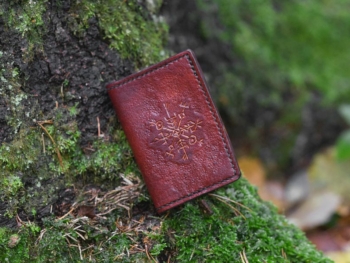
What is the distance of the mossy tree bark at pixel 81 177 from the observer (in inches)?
65.9

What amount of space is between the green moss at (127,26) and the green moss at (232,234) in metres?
0.82

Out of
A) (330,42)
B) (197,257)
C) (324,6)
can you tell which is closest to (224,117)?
(330,42)

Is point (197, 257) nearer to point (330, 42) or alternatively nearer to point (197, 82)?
point (197, 82)

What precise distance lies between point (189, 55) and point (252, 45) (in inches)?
93.8

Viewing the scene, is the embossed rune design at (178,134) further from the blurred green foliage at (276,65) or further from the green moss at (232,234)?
the blurred green foliage at (276,65)

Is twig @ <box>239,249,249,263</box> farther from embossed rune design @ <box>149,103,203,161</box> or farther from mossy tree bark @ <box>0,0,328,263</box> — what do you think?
embossed rune design @ <box>149,103,203,161</box>

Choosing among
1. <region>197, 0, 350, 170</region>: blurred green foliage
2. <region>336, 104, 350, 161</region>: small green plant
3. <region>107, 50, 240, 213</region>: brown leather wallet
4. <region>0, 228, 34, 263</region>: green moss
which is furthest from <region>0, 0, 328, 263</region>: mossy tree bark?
<region>336, 104, 350, 161</region>: small green plant

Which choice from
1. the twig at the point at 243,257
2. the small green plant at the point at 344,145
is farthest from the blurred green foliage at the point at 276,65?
the twig at the point at 243,257

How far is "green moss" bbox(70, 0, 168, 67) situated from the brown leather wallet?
29 centimetres

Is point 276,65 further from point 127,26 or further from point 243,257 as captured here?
point 243,257

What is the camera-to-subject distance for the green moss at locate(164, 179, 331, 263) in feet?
5.60

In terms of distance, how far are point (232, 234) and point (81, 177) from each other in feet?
2.39

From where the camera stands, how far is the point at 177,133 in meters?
1.76

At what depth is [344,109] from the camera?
13.0 feet
